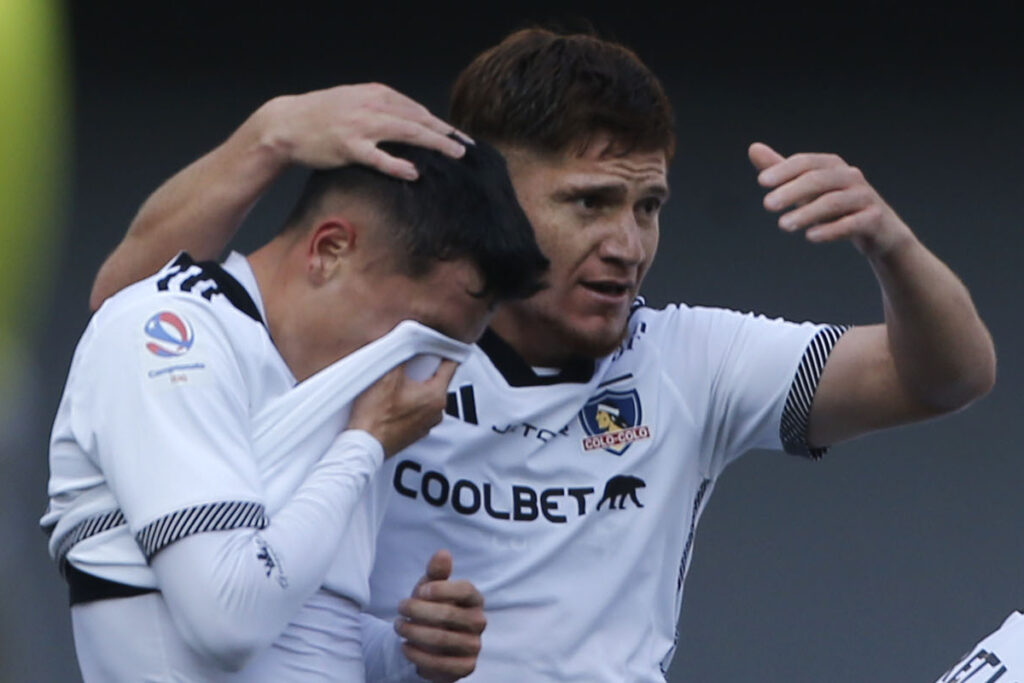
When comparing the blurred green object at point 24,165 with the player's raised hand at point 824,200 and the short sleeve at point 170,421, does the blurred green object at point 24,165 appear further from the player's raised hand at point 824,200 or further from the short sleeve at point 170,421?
the player's raised hand at point 824,200

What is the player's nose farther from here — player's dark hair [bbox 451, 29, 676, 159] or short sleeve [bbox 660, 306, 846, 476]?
short sleeve [bbox 660, 306, 846, 476]

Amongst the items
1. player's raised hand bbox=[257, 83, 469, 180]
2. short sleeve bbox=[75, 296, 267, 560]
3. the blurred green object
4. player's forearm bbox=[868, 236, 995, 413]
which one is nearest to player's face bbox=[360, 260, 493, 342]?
player's raised hand bbox=[257, 83, 469, 180]

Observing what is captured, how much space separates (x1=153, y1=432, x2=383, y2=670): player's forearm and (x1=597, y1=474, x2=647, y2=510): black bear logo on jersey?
735 mm

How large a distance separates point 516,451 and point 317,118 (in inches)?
25.0

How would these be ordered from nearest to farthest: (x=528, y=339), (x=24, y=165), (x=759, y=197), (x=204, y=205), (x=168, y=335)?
(x=24, y=165), (x=168, y=335), (x=204, y=205), (x=528, y=339), (x=759, y=197)

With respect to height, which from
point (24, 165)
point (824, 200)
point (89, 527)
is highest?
point (24, 165)

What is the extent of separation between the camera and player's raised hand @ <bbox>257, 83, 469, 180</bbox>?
7.26 feet

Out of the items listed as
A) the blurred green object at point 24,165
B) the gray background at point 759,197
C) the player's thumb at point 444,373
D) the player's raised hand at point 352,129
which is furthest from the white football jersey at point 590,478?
the gray background at point 759,197

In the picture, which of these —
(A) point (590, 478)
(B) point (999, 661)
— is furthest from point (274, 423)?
(B) point (999, 661)

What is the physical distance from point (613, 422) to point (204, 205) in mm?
738

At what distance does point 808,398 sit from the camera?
265 centimetres

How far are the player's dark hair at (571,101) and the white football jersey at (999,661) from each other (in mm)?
907

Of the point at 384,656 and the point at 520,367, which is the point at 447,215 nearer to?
the point at 520,367

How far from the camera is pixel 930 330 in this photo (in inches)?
96.6
